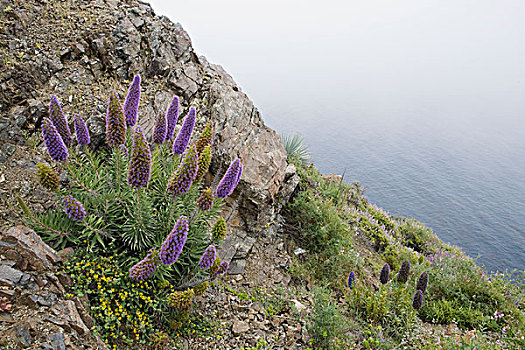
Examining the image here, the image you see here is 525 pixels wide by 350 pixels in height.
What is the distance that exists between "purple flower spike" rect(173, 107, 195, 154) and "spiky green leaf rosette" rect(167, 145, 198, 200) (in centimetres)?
89

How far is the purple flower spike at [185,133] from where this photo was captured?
12.6 ft

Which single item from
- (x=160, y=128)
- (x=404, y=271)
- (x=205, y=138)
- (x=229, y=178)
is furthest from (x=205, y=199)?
(x=404, y=271)

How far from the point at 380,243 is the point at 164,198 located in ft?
21.3

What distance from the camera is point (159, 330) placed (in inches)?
136

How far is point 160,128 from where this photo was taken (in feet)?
12.8

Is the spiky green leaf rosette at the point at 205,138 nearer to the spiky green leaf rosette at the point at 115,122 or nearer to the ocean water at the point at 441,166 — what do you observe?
the spiky green leaf rosette at the point at 115,122

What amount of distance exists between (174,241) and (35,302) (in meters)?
1.31

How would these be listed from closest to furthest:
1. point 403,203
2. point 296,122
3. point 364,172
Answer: point 403,203, point 364,172, point 296,122

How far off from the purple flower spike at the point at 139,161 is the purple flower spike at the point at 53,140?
98 centimetres

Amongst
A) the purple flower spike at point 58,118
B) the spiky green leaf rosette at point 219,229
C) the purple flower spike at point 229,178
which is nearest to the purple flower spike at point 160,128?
the purple flower spike at point 58,118

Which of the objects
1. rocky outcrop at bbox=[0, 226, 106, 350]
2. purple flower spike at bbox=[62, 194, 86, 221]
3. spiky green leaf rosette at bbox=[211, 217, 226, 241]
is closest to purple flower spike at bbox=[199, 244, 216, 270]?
spiky green leaf rosette at bbox=[211, 217, 226, 241]

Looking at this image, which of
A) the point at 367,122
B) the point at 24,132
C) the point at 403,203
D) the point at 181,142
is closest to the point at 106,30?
the point at 24,132

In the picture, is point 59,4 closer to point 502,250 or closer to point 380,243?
point 380,243

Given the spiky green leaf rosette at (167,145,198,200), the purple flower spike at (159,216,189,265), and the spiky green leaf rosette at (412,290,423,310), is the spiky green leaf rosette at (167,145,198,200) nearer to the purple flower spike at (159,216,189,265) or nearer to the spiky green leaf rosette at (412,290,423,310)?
the purple flower spike at (159,216,189,265)
